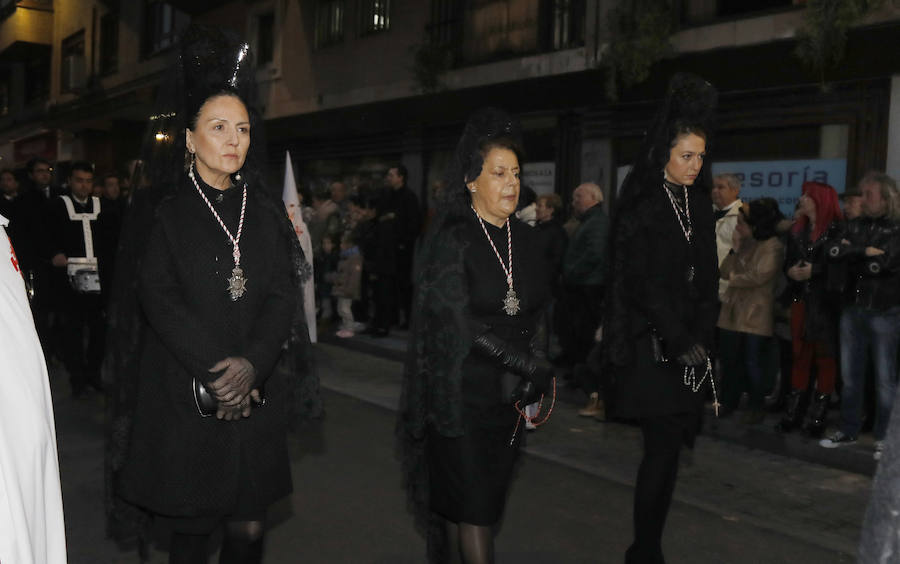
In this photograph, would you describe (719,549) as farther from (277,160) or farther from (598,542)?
(277,160)

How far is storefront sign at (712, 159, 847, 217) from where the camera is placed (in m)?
9.54

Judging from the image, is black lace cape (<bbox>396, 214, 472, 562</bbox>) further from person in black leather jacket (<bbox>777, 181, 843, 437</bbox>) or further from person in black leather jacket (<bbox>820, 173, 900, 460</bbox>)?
person in black leather jacket (<bbox>777, 181, 843, 437</bbox>)

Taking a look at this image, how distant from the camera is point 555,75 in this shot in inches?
502

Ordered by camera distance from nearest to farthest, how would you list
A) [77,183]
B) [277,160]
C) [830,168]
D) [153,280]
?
[153,280] < [77,183] < [830,168] < [277,160]

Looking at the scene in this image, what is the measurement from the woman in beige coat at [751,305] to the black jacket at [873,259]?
67 cm

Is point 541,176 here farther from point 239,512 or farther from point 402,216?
point 239,512

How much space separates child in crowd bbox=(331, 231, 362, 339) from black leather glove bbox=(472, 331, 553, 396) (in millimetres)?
9079

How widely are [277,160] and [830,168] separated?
1374 centimetres

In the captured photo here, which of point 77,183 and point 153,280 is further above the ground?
point 77,183

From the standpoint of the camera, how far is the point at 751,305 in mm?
7543

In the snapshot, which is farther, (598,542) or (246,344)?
(598,542)

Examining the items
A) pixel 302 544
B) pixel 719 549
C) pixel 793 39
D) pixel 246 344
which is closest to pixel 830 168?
pixel 793 39

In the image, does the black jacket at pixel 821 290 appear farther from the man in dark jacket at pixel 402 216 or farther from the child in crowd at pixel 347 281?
the child in crowd at pixel 347 281

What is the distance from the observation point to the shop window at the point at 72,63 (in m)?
28.6
